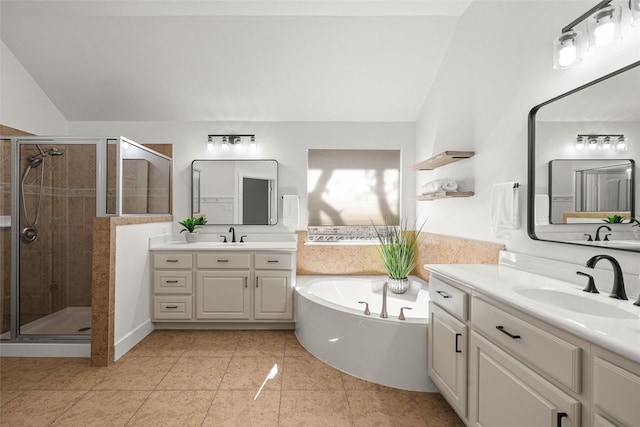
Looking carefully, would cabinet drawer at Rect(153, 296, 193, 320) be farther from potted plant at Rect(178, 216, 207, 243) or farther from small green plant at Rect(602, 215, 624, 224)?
small green plant at Rect(602, 215, 624, 224)

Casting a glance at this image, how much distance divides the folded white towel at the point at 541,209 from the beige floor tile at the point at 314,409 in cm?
158

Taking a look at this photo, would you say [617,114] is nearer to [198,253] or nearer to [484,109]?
[484,109]

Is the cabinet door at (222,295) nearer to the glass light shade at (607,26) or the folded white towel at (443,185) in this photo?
the folded white towel at (443,185)

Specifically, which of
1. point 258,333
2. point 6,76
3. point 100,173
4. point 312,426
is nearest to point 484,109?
point 312,426

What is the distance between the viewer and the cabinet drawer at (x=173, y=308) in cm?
298

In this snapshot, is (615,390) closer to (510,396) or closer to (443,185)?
(510,396)

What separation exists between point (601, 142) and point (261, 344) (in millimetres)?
2713

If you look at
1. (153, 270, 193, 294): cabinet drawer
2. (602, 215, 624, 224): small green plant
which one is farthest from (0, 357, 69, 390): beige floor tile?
(602, 215, 624, 224): small green plant

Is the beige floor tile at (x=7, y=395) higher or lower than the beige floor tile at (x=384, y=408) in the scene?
lower

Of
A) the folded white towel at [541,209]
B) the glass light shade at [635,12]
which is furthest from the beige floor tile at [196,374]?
the glass light shade at [635,12]

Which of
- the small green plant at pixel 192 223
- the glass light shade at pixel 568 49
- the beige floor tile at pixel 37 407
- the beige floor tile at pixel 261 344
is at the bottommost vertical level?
the beige floor tile at pixel 37 407

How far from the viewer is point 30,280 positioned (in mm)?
2598

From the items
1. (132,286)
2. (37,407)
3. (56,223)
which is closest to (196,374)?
(37,407)

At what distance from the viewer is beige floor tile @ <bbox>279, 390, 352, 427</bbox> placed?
5.74 ft
